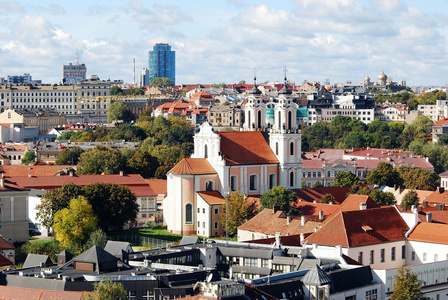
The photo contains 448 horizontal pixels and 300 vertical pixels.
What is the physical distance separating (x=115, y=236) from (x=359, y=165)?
4491cm

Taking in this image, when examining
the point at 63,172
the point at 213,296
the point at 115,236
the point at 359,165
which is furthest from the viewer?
the point at 359,165

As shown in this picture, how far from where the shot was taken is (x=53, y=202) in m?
70.1

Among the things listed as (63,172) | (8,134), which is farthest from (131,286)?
(8,134)

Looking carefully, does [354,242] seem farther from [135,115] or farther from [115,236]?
[135,115]

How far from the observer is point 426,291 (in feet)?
165

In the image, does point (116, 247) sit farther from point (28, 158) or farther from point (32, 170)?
point (28, 158)

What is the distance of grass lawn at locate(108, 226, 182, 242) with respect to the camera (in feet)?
233

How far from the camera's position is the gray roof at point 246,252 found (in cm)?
5027

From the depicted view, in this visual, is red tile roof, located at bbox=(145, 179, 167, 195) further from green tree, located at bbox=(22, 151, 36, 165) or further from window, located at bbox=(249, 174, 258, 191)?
green tree, located at bbox=(22, 151, 36, 165)

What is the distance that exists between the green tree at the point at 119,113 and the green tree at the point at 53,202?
94.0 metres

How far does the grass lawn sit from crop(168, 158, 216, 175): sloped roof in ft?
13.4

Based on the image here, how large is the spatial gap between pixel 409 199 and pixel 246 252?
27.0 meters

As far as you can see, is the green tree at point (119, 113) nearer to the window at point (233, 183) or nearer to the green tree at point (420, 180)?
the green tree at point (420, 180)

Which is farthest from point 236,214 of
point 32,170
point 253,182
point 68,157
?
point 68,157
